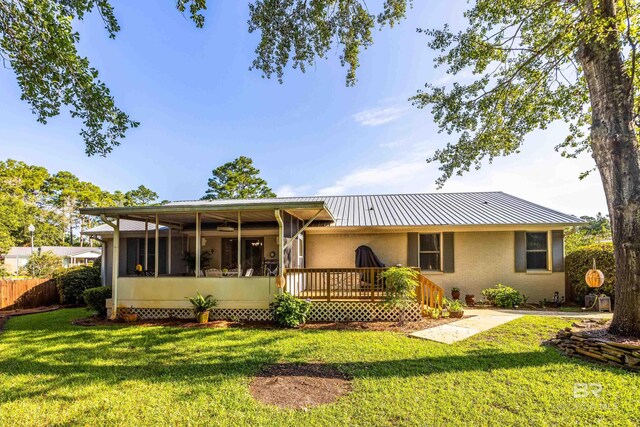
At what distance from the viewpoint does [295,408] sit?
150 inches

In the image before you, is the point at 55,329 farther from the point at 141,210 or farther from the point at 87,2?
the point at 87,2

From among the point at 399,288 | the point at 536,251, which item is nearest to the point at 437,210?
the point at 536,251

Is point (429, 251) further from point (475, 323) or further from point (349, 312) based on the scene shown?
point (349, 312)

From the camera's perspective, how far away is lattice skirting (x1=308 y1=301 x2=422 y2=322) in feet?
28.5

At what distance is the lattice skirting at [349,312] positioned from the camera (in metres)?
8.70

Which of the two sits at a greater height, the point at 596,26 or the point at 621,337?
the point at 596,26

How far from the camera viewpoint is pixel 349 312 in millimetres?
8758

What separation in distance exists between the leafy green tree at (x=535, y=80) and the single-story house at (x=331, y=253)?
3349mm

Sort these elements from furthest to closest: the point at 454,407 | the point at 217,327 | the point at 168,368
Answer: the point at 217,327 → the point at 168,368 → the point at 454,407

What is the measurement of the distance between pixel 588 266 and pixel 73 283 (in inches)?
772

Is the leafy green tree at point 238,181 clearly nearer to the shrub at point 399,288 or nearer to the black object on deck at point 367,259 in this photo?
the black object on deck at point 367,259

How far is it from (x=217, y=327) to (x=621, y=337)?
8607 millimetres

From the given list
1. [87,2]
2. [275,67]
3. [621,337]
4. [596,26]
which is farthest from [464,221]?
[87,2]


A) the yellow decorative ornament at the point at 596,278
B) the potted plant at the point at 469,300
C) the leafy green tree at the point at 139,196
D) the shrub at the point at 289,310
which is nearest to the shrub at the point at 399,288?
the shrub at the point at 289,310
